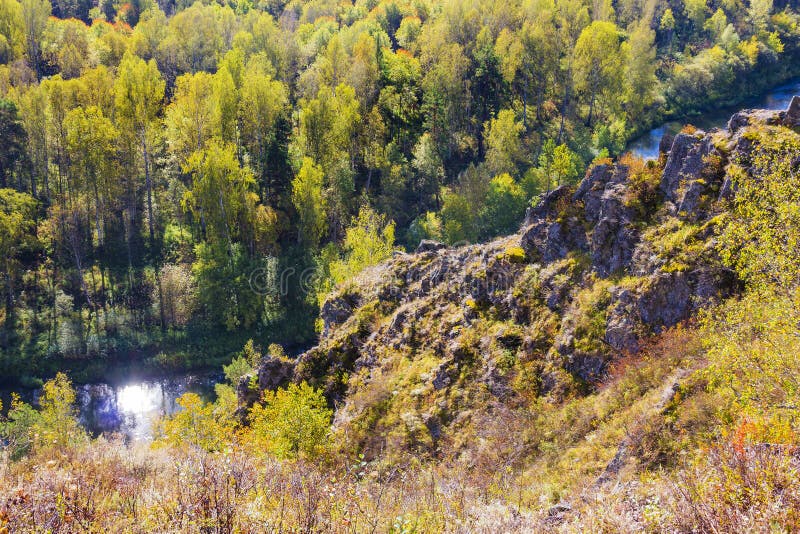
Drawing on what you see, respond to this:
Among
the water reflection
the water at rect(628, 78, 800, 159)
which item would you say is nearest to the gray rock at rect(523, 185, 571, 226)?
the water reflection

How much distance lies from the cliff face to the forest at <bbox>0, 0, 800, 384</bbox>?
20637mm

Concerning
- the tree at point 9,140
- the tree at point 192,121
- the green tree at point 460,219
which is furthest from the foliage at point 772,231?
the tree at point 9,140

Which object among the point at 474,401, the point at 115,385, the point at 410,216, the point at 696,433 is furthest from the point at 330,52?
the point at 696,433

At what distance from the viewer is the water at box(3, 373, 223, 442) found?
4566cm

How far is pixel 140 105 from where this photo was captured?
5862 cm

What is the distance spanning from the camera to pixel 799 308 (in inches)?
472

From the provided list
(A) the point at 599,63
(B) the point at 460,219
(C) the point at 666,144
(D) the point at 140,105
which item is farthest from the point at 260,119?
(C) the point at 666,144

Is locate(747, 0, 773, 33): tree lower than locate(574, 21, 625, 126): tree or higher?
higher

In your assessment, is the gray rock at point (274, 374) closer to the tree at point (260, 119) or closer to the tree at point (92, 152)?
the tree at point (260, 119)

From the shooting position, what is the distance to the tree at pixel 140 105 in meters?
58.7

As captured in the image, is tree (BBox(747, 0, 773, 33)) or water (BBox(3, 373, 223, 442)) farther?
tree (BBox(747, 0, 773, 33))

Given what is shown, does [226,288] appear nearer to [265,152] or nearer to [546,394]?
[265,152]

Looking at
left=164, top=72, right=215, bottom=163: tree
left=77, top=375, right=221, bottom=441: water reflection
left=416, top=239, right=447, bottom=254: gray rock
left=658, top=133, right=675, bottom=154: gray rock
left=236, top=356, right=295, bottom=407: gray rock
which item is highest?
left=164, top=72, right=215, bottom=163: tree

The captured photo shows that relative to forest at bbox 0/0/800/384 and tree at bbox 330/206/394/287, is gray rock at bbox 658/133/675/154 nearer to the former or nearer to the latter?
tree at bbox 330/206/394/287
